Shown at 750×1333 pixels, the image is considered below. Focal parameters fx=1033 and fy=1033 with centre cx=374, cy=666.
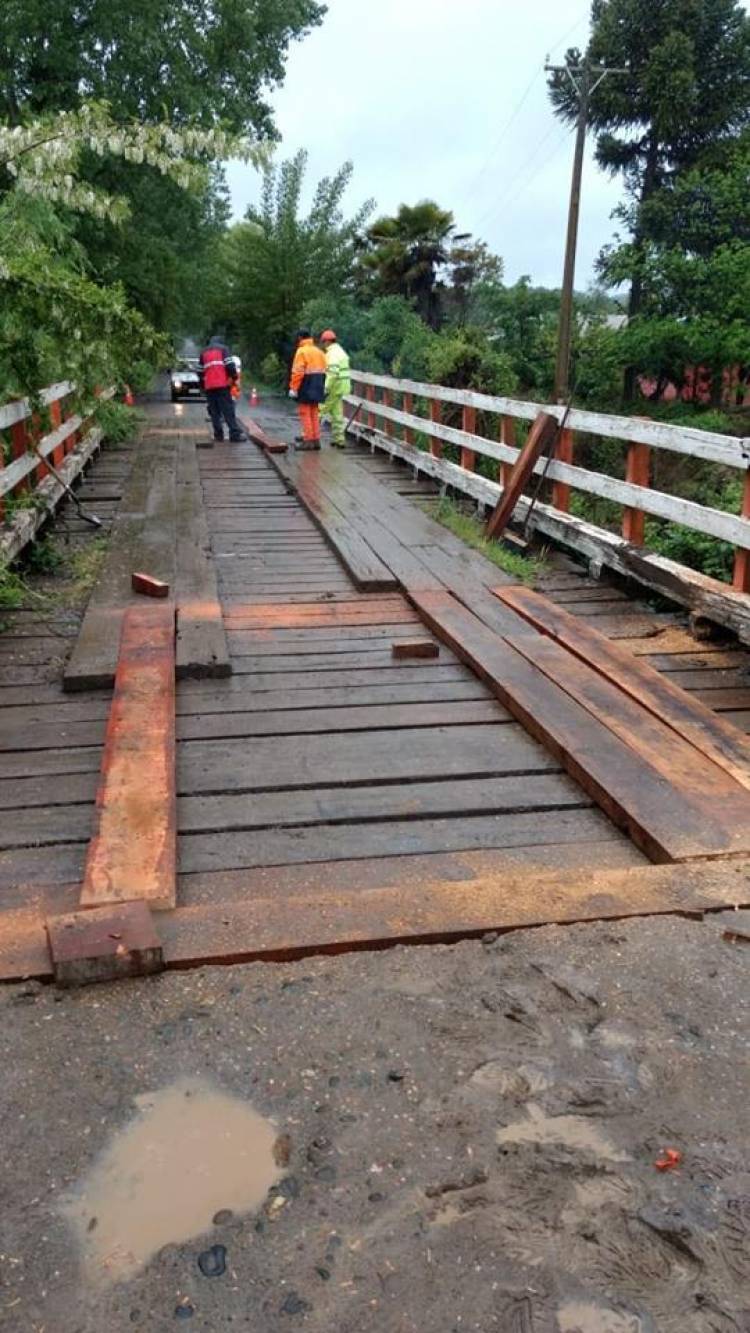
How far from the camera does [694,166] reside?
104 ft

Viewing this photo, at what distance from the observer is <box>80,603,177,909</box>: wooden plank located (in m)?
2.62

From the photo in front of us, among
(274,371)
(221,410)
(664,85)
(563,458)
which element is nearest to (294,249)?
(274,371)

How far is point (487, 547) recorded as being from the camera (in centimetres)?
727

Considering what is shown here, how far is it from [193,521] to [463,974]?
243 inches

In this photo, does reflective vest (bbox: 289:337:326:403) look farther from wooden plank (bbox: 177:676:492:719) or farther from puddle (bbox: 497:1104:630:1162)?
puddle (bbox: 497:1104:630:1162)

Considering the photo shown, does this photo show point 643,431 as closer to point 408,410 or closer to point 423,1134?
point 423,1134

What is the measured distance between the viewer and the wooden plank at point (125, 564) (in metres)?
4.51

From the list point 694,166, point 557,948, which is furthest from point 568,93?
point 557,948

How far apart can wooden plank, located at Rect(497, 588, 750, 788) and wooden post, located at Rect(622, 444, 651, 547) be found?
0.95m

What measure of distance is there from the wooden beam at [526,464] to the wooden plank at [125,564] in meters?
2.37

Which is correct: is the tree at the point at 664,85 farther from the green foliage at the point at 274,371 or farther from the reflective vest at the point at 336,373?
the reflective vest at the point at 336,373

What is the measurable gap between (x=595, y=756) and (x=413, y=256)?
35.2 m

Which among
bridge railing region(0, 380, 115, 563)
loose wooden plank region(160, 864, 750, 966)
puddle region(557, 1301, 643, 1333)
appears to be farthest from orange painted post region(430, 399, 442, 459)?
puddle region(557, 1301, 643, 1333)

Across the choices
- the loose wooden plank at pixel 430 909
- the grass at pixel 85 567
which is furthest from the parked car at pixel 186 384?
the loose wooden plank at pixel 430 909
